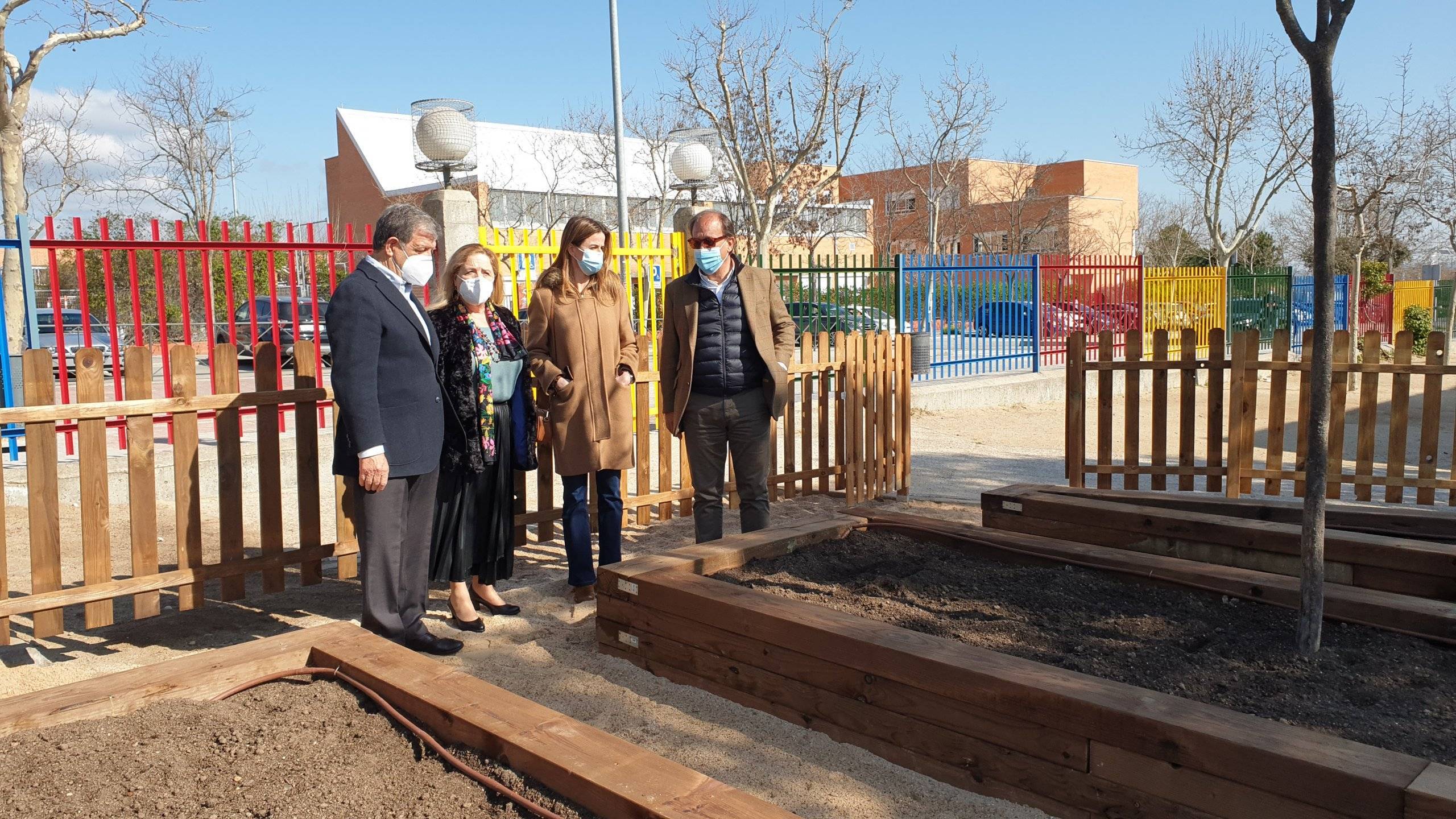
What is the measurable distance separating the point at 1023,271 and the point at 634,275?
381 inches

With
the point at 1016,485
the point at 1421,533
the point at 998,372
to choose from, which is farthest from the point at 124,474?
the point at 998,372

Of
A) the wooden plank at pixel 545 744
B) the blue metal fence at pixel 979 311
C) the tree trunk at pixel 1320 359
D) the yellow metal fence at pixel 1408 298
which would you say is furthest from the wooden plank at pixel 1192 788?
the yellow metal fence at pixel 1408 298

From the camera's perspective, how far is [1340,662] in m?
3.38

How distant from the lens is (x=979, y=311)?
17.4 metres

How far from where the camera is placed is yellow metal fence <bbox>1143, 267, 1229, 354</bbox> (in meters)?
20.5

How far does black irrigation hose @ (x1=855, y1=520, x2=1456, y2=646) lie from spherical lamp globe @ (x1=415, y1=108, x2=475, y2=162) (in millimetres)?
6274

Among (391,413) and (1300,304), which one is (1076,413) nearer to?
(391,413)

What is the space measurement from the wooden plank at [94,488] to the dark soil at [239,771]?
1.85 m

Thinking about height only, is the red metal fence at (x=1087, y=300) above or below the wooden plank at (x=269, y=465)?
above

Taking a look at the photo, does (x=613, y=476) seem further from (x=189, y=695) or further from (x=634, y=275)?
(x=634, y=275)

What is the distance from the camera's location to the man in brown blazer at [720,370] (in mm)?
5230

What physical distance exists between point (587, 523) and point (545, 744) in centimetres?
266

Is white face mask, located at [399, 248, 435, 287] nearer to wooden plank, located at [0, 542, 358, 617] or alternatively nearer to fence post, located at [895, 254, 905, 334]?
wooden plank, located at [0, 542, 358, 617]

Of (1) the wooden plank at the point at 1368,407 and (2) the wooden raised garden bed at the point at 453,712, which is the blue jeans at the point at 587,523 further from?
(1) the wooden plank at the point at 1368,407
